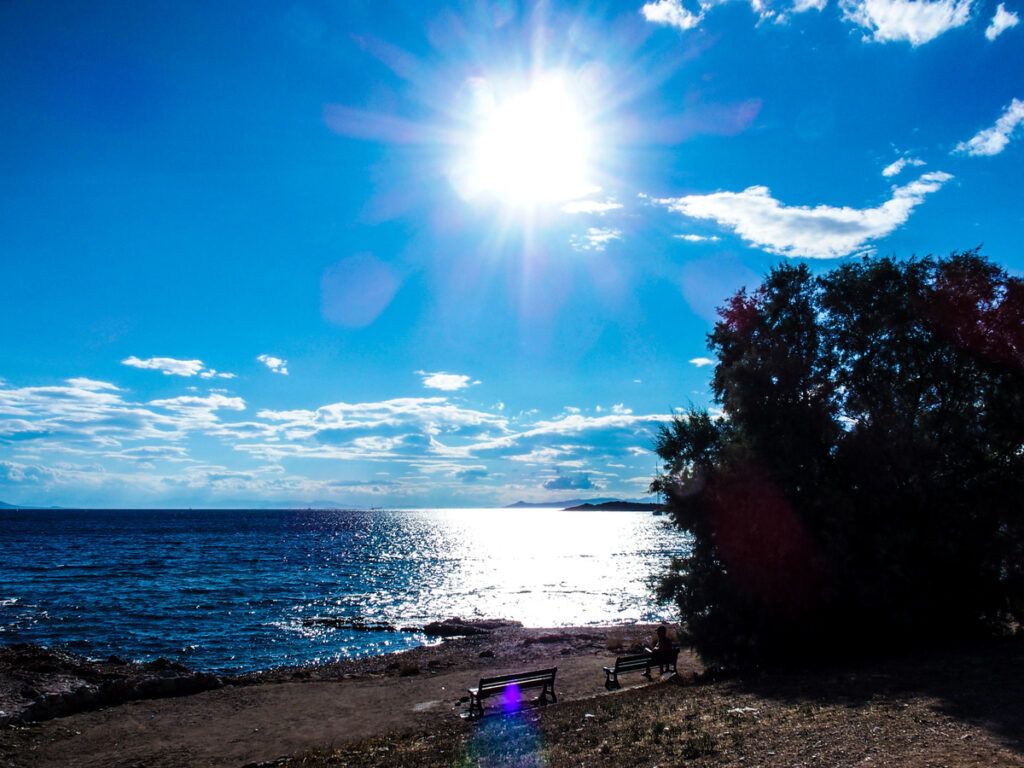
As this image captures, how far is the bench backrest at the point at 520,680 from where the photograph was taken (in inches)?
689

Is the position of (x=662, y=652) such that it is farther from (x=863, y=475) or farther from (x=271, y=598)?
(x=271, y=598)

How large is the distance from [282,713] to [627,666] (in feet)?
36.7

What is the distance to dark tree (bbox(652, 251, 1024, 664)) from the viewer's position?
16641 millimetres

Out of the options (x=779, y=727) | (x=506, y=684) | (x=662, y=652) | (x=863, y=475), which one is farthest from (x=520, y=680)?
(x=863, y=475)

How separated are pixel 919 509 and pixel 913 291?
22.7 ft

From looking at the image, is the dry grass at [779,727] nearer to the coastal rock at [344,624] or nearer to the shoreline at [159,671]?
the shoreline at [159,671]

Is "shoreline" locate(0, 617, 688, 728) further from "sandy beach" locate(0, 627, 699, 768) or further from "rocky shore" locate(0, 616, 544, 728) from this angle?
"sandy beach" locate(0, 627, 699, 768)

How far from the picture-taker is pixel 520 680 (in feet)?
60.1

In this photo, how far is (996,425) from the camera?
17922 millimetres

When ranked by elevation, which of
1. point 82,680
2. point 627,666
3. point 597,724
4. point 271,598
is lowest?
point 271,598

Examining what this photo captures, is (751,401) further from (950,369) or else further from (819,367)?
(950,369)

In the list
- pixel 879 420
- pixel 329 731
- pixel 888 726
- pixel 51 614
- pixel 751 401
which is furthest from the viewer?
pixel 51 614

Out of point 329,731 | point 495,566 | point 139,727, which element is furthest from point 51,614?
point 495,566

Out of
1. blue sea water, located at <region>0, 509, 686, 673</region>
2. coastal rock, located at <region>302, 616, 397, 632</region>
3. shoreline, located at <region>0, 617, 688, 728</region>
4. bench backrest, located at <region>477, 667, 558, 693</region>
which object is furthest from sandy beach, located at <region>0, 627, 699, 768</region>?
coastal rock, located at <region>302, 616, 397, 632</region>
